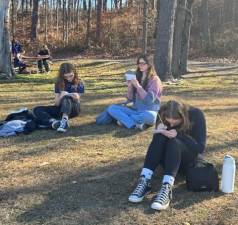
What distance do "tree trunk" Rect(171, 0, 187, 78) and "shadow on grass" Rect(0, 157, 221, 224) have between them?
12.4 metres

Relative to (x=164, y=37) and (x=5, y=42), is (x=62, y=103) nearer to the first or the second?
(x=164, y=37)

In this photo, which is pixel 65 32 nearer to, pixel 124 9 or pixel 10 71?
pixel 124 9

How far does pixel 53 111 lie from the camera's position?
27.3 ft

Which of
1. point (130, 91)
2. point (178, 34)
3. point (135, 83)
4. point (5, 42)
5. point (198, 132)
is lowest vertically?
point (198, 132)

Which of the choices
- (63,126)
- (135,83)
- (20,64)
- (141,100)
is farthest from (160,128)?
(20,64)

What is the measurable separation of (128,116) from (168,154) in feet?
9.85

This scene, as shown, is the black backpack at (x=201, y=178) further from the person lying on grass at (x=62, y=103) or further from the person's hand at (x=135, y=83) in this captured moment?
the person lying on grass at (x=62, y=103)

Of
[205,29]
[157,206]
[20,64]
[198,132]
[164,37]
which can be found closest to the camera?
[157,206]

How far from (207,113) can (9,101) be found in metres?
4.27

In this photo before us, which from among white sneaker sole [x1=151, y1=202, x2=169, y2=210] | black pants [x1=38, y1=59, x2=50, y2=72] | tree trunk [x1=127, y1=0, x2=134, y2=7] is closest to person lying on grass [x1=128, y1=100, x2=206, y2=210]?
white sneaker sole [x1=151, y1=202, x2=169, y2=210]

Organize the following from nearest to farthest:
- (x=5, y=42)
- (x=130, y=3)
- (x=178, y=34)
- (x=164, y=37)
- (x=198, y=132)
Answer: (x=198, y=132), (x=164, y=37), (x=5, y=42), (x=178, y=34), (x=130, y=3)

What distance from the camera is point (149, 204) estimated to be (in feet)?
17.0

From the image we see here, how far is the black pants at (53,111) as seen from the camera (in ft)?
26.6

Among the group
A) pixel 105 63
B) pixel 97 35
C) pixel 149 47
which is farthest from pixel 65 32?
pixel 105 63
